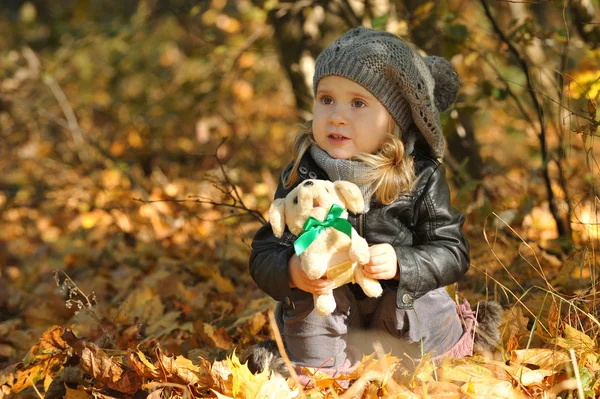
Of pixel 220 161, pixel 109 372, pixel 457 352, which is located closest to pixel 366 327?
pixel 457 352

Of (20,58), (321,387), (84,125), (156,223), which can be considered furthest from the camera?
(84,125)

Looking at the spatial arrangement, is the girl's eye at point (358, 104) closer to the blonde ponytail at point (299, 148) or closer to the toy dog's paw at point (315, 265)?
the blonde ponytail at point (299, 148)

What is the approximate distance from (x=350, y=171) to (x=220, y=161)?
5.66 feet

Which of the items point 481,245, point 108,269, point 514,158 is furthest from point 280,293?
point 514,158

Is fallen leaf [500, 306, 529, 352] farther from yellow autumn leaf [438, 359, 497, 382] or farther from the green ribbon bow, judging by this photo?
the green ribbon bow

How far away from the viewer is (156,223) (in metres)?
5.09

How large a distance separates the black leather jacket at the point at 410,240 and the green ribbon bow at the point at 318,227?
19 centimetres

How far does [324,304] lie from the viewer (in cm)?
218

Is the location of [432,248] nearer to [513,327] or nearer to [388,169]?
[388,169]

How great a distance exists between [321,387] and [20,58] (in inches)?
271

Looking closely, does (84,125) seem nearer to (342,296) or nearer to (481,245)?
(481,245)

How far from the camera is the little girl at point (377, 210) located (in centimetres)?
234

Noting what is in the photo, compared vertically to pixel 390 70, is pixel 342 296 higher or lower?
lower

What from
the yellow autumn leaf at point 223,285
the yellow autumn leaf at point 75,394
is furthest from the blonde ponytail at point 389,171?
the yellow autumn leaf at point 223,285
